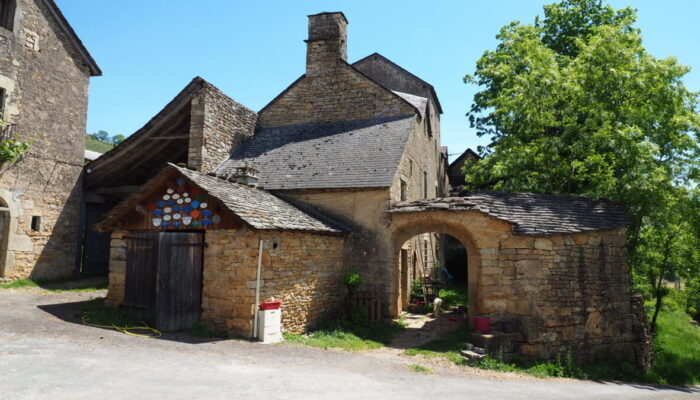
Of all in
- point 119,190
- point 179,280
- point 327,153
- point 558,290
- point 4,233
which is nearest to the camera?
point 179,280

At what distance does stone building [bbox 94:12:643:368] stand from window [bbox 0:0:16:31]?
4436 millimetres

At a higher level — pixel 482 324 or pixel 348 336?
pixel 482 324

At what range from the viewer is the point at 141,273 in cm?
992

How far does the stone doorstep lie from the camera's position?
918 centimetres

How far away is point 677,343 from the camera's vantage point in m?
14.1

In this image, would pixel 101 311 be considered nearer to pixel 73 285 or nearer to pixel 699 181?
pixel 73 285

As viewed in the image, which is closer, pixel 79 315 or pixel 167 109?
pixel 79 315

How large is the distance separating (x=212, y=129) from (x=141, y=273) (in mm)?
6027

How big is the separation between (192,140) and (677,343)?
54.7ft

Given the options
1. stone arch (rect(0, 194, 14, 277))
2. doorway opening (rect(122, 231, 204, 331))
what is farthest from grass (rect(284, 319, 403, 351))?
stone arch (rect(0, 194, 14, 277))

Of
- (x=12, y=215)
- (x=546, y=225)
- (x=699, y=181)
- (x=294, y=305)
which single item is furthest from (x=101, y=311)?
(x=699, y=181)

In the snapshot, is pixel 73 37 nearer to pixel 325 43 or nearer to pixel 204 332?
pixel 325 43

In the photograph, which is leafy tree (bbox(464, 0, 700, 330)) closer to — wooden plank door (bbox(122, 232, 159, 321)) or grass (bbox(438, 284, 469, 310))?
grass (bbox(438, 284, 469, 310))

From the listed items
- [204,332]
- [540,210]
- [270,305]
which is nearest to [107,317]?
[204,332]
